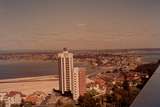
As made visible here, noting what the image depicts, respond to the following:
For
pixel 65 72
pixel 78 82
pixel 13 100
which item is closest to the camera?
pixel 13 100

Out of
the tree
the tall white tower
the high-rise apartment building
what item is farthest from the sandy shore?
the tree

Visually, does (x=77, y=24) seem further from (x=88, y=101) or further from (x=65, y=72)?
(x=88, y=101)

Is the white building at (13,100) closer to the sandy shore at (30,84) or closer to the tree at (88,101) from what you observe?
the sandy shore at (30,84)

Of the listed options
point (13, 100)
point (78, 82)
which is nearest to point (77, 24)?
point (78, 82)

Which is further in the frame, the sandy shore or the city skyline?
the city skyline

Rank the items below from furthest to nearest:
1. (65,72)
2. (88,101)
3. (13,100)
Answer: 1. (65,72)
2. (13,100)
3. (88,101)

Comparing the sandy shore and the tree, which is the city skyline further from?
the tree
